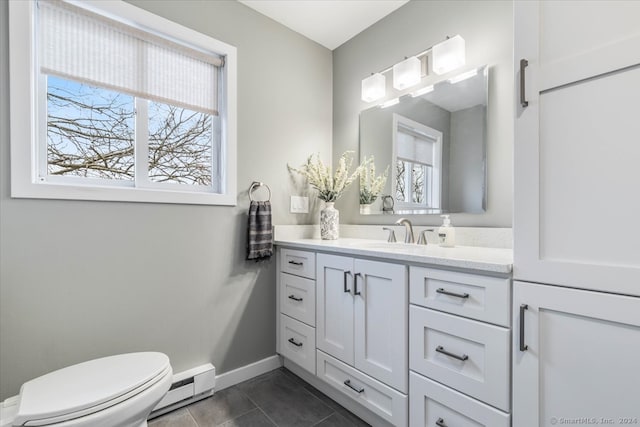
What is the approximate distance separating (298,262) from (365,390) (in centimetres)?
80

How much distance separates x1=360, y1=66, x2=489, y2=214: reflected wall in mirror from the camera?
1650 mm

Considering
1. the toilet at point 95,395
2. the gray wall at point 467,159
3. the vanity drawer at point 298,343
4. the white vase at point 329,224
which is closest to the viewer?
the toilet at point 95,395

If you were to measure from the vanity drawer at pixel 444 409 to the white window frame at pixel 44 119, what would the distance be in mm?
1439

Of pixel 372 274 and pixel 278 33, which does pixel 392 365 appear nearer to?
pixel 372 274

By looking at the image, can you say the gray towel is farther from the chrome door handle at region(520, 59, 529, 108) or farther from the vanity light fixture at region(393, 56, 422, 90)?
the chrome door handle at region(520, 59, 529, 108)

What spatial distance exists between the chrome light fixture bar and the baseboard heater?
6.93ft

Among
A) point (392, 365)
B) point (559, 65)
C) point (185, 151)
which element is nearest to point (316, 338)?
point (392, 365)

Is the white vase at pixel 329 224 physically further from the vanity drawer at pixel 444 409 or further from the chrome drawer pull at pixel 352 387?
the vanity drawer at pixel 444 409

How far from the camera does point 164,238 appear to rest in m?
1.65

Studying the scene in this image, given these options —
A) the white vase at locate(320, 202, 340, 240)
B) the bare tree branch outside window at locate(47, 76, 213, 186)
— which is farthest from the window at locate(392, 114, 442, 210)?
the bare tree branch outside window at locate(47, 76, 213, 186)

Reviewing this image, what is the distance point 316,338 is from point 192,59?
1.86m

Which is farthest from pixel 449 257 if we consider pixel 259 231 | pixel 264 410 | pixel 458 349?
pixel 264 410

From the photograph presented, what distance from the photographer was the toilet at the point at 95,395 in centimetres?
93

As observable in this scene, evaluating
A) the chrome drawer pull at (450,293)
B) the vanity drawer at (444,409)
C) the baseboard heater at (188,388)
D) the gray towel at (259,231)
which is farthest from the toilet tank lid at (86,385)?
the chrome drawer pull at (450,293)
